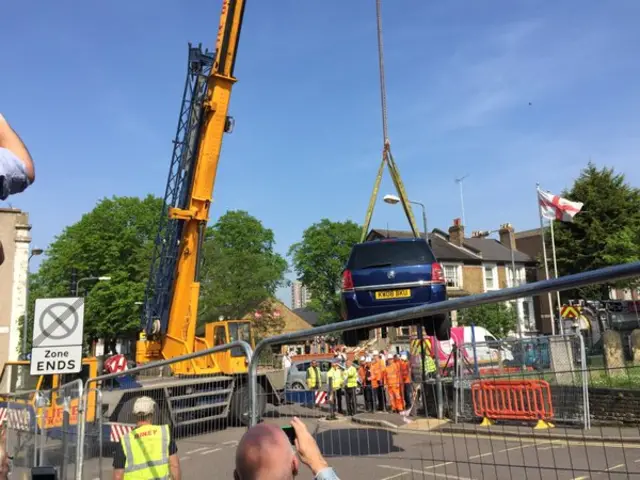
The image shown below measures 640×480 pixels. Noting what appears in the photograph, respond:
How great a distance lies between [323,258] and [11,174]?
2357 inches

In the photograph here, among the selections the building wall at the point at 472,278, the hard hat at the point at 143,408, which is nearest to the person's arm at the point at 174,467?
the hard hat at the point at 143,408

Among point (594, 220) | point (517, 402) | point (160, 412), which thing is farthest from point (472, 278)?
point (517, 402)

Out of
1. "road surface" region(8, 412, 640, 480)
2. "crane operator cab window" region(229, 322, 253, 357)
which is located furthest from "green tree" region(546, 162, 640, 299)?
"road surface" region(8, 412, 640, 480)

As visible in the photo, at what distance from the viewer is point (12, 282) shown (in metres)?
43.3

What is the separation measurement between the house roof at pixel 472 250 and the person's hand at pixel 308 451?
48636 millimetres

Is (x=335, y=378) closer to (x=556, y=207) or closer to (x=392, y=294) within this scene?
(x=392, y=294)

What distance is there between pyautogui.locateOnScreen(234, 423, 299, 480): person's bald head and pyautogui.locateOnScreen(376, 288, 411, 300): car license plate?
625cm

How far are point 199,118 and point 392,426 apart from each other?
13.8 meters

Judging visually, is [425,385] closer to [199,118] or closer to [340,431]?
[340,431]

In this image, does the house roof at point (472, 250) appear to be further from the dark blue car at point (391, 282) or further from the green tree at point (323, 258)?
the dark blue car at point (391, 282)

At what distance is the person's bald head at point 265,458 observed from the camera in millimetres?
2080

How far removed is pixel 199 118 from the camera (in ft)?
52.8

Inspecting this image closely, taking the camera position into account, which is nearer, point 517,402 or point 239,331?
point 517,402

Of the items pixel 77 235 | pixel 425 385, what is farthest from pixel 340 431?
pixel 77 235
